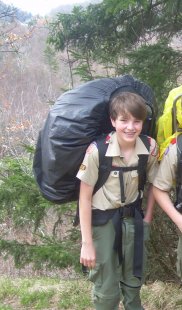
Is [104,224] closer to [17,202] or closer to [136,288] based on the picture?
[136,288]

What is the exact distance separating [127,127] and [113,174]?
30 centimetres

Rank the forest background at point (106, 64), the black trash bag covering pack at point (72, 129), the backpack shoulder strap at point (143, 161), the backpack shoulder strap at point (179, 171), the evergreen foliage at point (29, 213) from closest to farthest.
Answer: the backpack shoulder strap at point (179, 171)
the black trash bag covering pack at point (72, 129)
the backpack shoulder strap at point (143, 161)
the forest background at point (106, 64)
the evergreen foliage at point (29, 213)

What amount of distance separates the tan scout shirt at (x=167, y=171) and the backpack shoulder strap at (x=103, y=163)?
0.30 m

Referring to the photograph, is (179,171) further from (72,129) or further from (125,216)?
(72,129)

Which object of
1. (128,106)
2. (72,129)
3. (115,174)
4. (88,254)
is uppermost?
(128,106)

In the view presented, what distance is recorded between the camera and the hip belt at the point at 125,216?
9.00ft

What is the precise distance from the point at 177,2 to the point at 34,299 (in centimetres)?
324

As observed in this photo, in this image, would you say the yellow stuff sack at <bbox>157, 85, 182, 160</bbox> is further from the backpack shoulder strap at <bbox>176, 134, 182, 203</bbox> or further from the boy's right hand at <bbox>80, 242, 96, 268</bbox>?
the boy's right hand at <bbox>80, 242, 96, 268</bbox>

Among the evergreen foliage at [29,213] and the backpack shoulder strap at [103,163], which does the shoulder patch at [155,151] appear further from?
the evergreen foliage at [29,213]

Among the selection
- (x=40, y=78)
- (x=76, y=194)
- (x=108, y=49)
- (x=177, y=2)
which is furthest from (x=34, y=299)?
(x=40, y=78)

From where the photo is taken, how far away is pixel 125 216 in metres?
2.78

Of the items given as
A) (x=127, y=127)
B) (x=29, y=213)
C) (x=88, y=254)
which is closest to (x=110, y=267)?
(x=88, y=254)

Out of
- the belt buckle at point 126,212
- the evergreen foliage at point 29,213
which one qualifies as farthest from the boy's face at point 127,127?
the evergreen foliage at point 29,213

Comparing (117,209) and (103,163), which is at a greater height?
(103,163)
